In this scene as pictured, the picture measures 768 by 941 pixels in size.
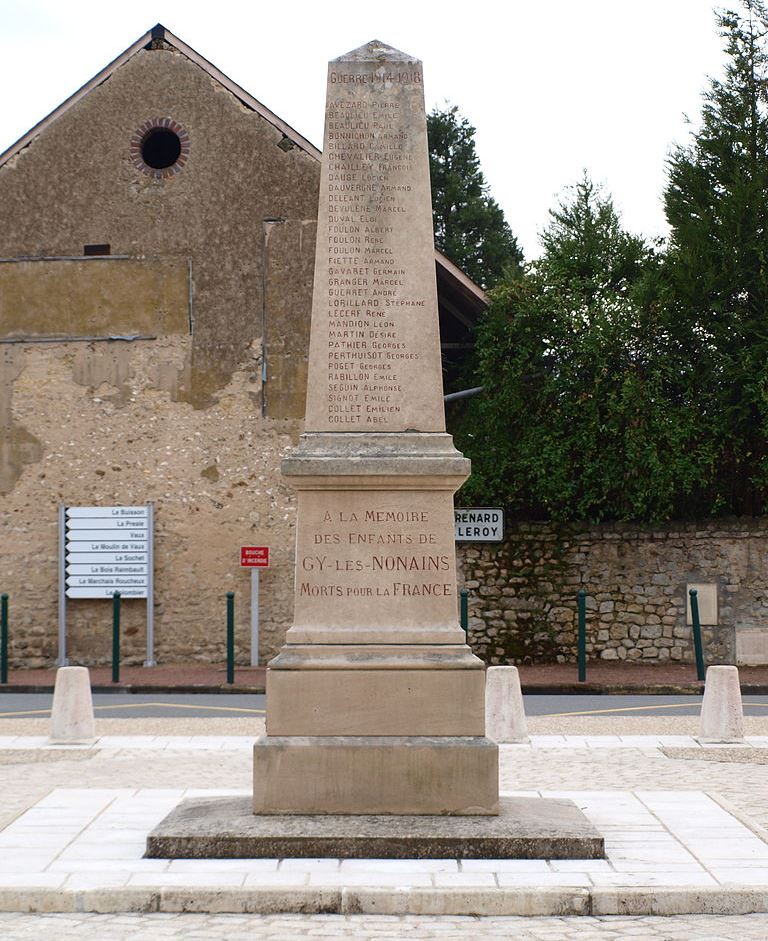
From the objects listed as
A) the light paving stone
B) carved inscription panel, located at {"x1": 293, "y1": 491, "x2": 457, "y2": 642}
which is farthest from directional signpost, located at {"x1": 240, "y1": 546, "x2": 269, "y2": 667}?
the light paving stone

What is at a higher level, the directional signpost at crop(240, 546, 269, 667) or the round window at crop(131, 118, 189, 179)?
the round window at crop(131, 118, 189, 179)

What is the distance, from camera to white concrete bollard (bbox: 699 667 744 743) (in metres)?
11.3

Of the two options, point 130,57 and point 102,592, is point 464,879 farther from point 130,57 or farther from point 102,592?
point 130,57

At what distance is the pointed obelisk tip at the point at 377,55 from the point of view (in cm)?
786

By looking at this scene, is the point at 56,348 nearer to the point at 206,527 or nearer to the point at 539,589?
the point at 206,527

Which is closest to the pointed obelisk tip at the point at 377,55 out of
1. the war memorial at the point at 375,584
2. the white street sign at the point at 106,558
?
the war memorial at the point at 375,584

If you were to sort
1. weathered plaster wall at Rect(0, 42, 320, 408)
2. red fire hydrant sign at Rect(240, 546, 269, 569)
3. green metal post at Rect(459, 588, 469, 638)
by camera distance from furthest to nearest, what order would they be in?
weathered plaster wall at Rect(0, 42, 320, 408) < red fire hydrant sign at Rect(240, 546, 269, 569) < green metal post at Rect(459, 588, 469, 638)

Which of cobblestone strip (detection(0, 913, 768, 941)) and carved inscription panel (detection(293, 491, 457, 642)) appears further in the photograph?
carved inscription panel (detection(293, 491, 457, 642))

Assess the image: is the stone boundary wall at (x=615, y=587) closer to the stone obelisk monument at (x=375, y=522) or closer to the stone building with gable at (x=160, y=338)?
the stone building with gable at (x=160, y=338)

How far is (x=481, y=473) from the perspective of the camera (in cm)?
1978

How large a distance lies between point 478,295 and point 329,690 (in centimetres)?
1330

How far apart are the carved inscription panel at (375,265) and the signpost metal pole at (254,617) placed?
1145cm

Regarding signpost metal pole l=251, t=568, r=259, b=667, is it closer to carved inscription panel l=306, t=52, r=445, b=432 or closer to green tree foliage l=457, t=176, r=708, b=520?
green tree foliage l=457, t=176, r=708, b=520

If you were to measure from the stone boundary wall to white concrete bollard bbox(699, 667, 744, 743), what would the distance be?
758cm
